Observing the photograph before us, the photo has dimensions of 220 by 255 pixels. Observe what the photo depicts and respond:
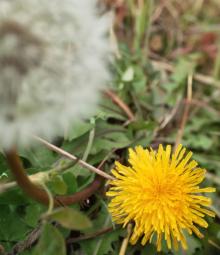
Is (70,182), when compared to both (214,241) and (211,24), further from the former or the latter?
(211,24)

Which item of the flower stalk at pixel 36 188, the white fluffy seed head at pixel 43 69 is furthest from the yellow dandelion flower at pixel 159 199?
the white fluffy seed head at pixel 43 69

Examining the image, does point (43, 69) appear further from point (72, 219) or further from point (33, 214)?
point (33, 214)

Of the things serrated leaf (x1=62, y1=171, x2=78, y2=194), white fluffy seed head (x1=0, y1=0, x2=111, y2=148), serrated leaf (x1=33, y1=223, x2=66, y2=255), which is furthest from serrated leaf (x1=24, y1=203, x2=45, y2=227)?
white fluffy seed head (x1=0, y1=0, x2=111, y2=148)

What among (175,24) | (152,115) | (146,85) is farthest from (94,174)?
(175,24)

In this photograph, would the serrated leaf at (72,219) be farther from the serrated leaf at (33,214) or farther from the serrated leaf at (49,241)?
the serrated leaf at (33,214)

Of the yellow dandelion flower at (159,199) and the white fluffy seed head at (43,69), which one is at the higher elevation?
the white fluffy seed head at (43,69)

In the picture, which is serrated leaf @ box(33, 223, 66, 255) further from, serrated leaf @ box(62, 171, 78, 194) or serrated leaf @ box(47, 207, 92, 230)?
serrated leaf @ box(62, 171, 78, 194)

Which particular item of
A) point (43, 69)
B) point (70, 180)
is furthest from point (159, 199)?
point (43, 69)
